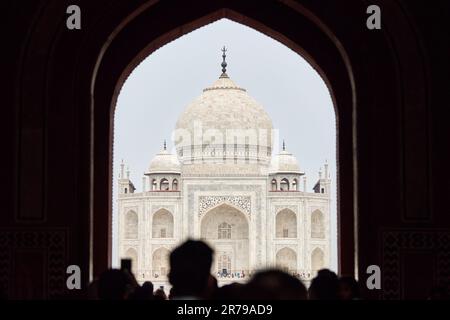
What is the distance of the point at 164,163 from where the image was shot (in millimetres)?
40344

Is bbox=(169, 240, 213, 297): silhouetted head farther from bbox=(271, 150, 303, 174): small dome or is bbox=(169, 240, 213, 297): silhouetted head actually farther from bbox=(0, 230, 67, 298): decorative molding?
bbox=(271, 150, 303, 174): small dome

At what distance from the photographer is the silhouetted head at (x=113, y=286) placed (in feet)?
13.3

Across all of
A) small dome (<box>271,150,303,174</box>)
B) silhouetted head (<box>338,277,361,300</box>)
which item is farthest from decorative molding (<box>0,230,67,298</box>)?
small dome (<box>271,150,303,174</box>)

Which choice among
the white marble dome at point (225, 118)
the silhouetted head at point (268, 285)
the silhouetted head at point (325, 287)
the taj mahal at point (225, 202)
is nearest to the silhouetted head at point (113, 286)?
the silhouetted head at point (325, 287)

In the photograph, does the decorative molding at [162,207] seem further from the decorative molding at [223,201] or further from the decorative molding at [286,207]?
the decorative molding at [286,207]

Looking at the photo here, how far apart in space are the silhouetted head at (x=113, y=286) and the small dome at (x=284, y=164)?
36.6 meters

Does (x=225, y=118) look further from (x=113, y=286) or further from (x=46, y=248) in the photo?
(x=113, y=286)

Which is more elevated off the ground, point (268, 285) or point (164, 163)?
point (164, 163)

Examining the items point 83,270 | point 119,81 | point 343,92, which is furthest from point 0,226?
Result: point 343,92

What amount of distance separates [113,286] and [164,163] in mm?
36326

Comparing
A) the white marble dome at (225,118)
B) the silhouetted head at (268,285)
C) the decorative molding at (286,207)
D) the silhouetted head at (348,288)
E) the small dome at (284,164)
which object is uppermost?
the white marble dome at (225,118)

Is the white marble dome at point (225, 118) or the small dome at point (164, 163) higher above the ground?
the white marble dome at point (225, 118)

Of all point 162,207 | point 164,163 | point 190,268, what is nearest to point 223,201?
point 162,207

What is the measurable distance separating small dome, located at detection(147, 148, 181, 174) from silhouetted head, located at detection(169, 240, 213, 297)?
Answer: 122 ft
